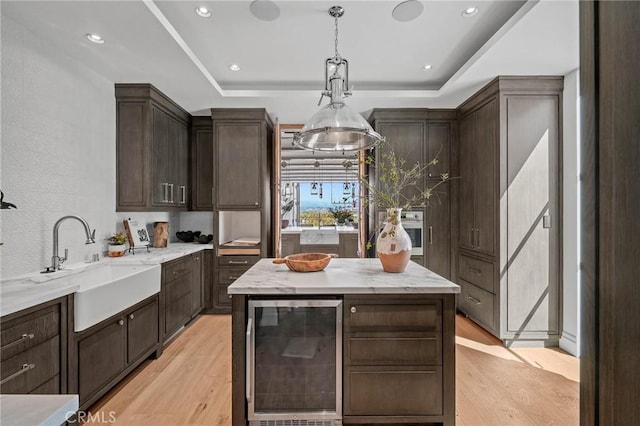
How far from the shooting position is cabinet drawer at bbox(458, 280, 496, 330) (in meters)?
3.35

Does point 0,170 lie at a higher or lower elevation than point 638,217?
higher

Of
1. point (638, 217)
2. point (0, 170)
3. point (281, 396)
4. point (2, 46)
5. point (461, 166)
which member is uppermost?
point (2, 46)

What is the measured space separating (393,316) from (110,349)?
2036 millimetres

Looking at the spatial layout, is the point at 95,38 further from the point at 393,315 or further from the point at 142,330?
the point at 393,315

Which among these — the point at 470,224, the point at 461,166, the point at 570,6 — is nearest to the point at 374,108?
the point at 461,166

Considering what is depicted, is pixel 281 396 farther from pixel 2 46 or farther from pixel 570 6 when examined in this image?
pixel 570 6

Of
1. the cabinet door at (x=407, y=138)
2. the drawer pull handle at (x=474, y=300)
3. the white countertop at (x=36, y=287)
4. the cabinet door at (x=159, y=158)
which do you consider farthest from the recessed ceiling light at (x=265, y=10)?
the drawer pull handle at (x=474, y=300)

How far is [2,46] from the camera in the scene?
6.80ft

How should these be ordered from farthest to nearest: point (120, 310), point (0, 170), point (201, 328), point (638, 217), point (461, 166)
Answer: point (461, 166)
point (201, 328)
point (120, 310)
point (0, 170)
point (638, 217)

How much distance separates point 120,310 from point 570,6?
12.5ft

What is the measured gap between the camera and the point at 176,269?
3332 mm

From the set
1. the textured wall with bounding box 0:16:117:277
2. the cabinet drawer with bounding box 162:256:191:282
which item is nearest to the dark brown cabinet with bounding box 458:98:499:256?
the cabinet drawer with bounding box 162:256:191:282

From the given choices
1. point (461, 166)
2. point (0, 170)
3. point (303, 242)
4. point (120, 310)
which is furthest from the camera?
point (303, 242)

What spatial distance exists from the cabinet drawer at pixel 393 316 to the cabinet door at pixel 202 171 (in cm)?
323
